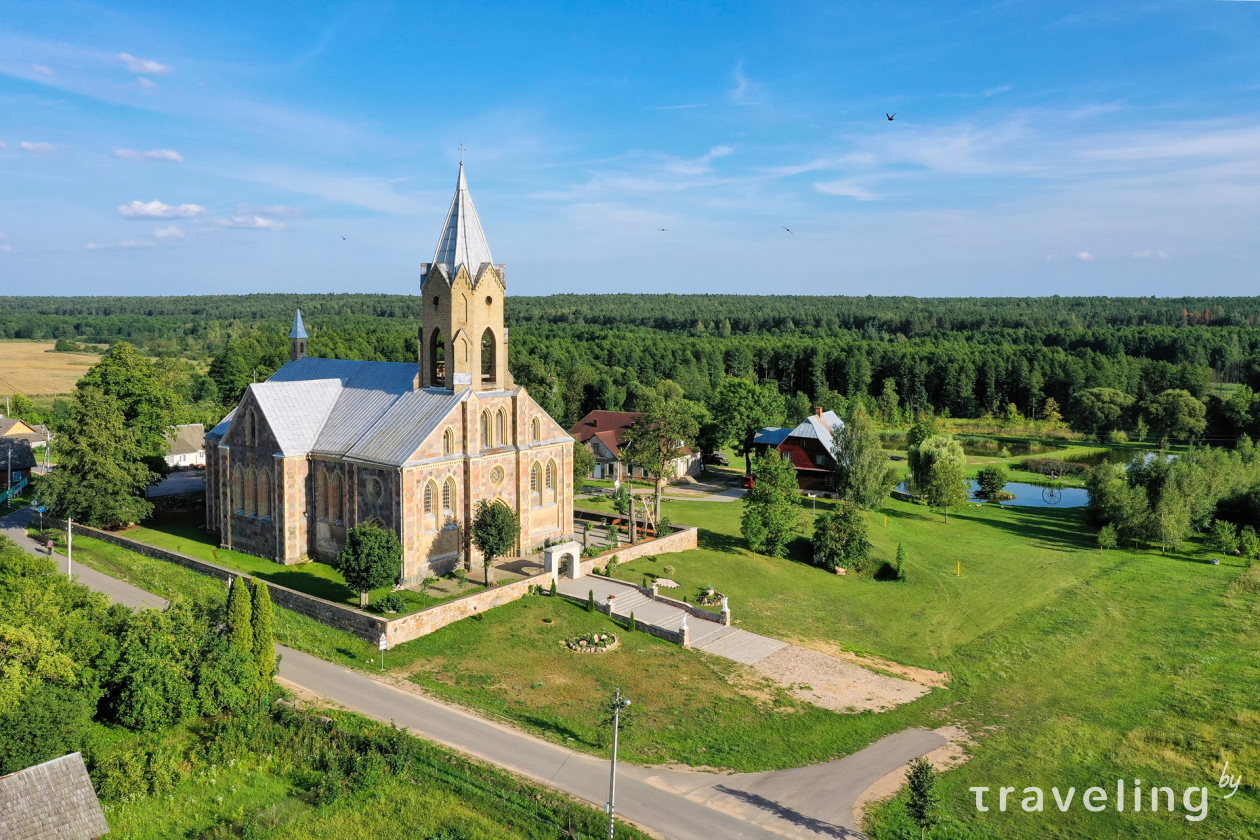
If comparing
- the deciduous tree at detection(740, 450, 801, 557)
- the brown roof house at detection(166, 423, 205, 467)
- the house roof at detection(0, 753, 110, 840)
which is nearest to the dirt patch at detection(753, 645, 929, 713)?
the deciduous tree at detection(740, 450, 801, 557)

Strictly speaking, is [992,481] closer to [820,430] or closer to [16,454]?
[820,430]

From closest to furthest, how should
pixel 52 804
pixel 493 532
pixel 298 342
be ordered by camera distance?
pixel 52 804 → pixel 493 532 → pixel 298 342

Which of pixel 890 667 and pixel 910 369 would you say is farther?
pixel 910 369

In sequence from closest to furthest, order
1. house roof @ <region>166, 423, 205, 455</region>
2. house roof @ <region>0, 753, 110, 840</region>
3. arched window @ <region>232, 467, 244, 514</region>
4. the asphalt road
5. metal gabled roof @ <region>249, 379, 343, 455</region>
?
house roof @ <region>0, 753, 110, 840</region> → the asphalt road → metal gabled roof @ <region>249, 379, 343, 455</region> → arched window @ <region>232, 467, 244, 514</region> → house roof @ <region>166, 423, 205, 455</region>

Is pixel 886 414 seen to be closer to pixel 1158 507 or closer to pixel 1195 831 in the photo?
pixel 1158 507

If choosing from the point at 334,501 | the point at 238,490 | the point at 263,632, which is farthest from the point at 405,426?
the point at 263,632

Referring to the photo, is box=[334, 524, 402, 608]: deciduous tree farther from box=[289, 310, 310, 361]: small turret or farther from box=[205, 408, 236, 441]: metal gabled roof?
box=[289, 310, 310, 361]: small turret

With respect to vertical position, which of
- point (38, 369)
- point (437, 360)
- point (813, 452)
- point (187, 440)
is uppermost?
point (437, 360)

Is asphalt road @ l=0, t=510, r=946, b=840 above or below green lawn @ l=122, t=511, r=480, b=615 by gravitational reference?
below
